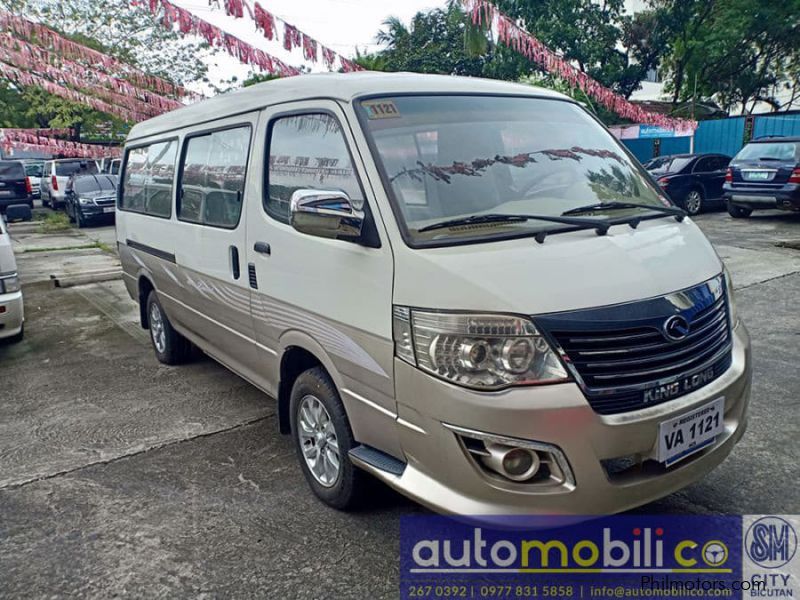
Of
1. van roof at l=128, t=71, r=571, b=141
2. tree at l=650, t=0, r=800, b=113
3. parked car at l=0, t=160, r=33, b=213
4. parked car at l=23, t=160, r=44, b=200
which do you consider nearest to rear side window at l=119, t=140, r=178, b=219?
van roof at l=128, t=71, r=571, b=141

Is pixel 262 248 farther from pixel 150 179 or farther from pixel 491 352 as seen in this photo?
pixel 150 179

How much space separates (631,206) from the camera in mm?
3027

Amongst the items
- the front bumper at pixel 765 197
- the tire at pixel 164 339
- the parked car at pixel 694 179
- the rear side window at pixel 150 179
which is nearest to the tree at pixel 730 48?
the parked car at pixel 694 179

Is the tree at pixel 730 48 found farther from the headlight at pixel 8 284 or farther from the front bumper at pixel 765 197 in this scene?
the headlight at pixel 8 284

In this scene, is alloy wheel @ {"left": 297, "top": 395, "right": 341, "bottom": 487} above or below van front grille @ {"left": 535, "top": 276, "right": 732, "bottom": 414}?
below

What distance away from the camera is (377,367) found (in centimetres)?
258

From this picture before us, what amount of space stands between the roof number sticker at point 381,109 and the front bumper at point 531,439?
3.76ft

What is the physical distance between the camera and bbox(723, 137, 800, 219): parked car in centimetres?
1187

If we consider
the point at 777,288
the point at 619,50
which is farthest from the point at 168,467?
the point at 619,50

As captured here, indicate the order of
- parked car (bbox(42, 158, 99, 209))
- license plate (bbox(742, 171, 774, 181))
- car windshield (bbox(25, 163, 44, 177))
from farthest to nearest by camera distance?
1. car windshield (bbox(25, 163, 44, 177))
2. parked car (bbox(42, 158, 99, 209))
3. license plate (bbox(742, 171, 774, 181))

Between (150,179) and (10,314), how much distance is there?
1707 millimetres

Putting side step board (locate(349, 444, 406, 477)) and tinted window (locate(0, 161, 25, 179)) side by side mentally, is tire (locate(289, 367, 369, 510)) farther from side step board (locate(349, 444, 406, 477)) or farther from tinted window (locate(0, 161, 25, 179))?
tinted window (locate(0, 161, 25, 179))

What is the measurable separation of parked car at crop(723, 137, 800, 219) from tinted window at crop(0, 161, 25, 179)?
1904 centimetres

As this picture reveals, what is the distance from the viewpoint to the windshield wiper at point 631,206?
286 cm
